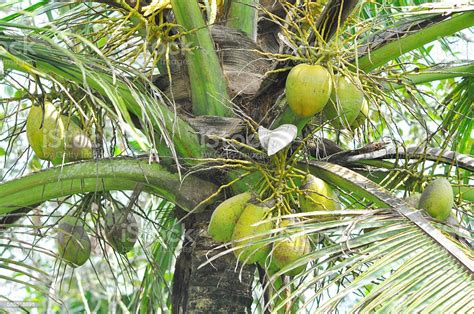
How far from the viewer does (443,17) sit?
6.75 feet

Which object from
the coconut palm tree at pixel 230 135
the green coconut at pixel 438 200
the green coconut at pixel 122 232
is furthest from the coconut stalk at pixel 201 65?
the green coconut at pixel 438 200

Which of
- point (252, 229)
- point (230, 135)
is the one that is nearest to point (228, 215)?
point (252, 229)

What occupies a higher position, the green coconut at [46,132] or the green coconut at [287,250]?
the green coconut at [46,132]

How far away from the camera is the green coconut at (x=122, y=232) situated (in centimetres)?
218

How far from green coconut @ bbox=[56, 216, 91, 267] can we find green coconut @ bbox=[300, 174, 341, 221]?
1.96 feet

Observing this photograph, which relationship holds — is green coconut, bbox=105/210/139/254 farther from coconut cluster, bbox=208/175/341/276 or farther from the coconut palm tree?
coconut cluster, bbox=208/175/341/276

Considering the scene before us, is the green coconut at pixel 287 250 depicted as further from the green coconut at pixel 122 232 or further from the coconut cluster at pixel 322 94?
the green coconut at pixel 122 232

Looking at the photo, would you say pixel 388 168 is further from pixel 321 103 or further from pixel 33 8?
pixel 33 8

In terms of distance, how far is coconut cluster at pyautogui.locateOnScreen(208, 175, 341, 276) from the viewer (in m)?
1.71

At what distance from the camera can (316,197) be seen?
73.0 inches

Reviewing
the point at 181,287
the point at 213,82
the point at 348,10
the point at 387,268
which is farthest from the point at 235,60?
the point at 387,268

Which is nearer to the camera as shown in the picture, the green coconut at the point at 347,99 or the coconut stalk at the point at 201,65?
the green coconut at the point at 347,99

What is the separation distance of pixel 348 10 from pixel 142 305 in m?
1.39

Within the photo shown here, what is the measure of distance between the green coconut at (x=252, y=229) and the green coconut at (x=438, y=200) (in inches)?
14.5
